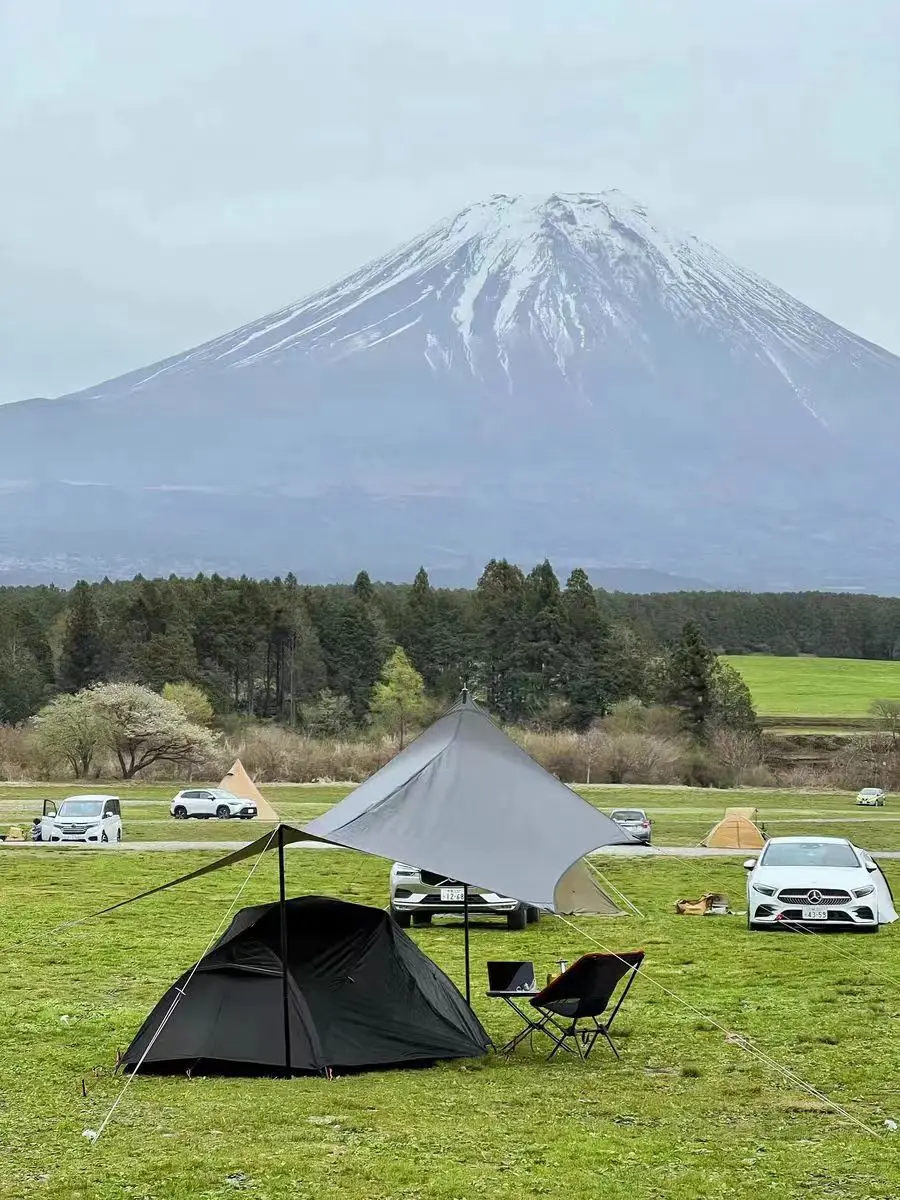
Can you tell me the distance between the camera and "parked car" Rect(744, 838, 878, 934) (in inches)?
784

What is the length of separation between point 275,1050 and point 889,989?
6.86m

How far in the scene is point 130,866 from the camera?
30.4 metres

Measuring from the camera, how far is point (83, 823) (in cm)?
3700

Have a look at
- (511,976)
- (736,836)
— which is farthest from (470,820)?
(736,836)

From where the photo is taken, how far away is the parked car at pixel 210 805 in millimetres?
47562

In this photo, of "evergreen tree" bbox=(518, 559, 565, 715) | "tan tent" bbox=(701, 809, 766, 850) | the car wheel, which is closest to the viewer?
the car wheel

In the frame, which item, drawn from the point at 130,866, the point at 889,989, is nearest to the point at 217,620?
the point at 130,866

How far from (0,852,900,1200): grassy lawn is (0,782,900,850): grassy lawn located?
875 inches

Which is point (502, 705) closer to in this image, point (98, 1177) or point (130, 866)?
point (130, 866)

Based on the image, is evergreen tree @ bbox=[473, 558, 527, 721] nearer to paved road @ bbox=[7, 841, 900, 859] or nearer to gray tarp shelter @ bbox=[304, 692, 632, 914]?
paved road @ bbox=[7, 841, 900, 859]

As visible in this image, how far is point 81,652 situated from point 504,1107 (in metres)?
99.4

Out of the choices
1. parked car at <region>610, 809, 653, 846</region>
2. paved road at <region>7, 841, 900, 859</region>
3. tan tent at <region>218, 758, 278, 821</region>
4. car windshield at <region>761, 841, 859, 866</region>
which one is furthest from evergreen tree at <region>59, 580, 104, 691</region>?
car windshield at <region>761, 841, 859, 866</region>

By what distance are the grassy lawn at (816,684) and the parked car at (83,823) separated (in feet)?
227

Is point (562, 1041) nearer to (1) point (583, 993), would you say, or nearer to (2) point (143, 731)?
(1) point (583, 993)
